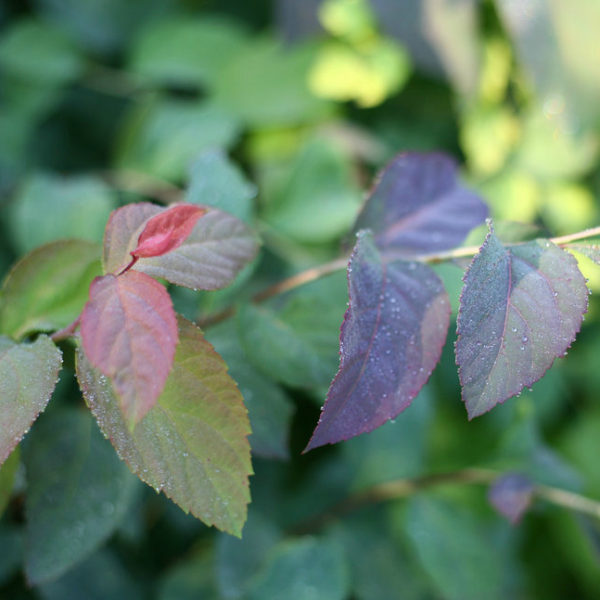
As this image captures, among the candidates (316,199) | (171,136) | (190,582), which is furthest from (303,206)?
(190,582)

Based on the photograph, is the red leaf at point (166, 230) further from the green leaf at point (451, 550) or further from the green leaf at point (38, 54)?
the green leaf at point (38, 54)

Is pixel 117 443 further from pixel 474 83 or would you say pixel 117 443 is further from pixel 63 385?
pixel 474 83

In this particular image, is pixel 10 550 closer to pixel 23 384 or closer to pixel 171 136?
pixel 23 384

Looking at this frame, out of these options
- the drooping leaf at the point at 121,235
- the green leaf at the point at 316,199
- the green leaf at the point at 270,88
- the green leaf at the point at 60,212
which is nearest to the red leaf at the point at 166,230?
the drooping leaf at the point at 121,235


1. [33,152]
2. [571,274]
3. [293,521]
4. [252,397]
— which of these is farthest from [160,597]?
[33,152]

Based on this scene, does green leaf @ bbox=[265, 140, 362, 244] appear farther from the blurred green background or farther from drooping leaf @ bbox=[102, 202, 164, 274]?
drooping leaf @ bbox=[102, 202, 164, 274]

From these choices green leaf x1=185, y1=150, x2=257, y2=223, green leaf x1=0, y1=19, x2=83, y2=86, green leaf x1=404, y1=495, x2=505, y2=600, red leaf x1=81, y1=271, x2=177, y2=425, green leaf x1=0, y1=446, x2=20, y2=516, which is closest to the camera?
red leaf x1=81, y1=271, x2=177, y2=425

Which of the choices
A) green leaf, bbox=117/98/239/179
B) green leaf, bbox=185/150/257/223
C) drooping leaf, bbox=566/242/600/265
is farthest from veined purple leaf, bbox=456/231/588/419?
green leaf, bbox=117/98/239/179
